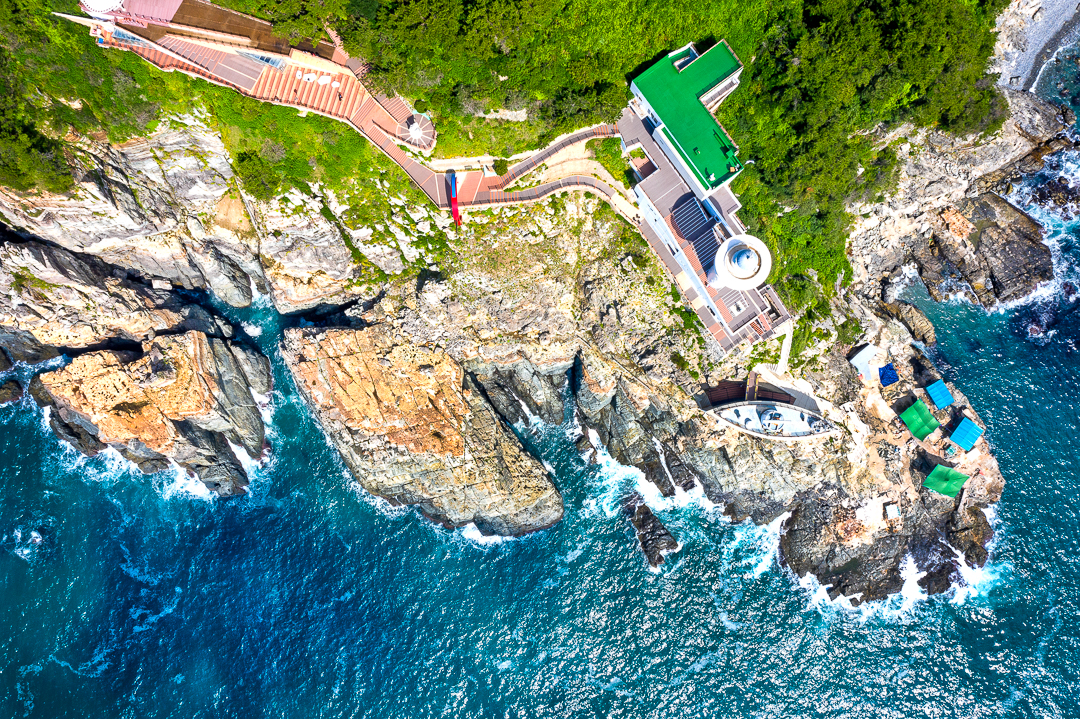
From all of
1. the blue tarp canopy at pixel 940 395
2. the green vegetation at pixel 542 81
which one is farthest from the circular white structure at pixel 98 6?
the blue tarp canopy at pixel 940 395

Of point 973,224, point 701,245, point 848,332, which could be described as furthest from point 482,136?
point 973,224

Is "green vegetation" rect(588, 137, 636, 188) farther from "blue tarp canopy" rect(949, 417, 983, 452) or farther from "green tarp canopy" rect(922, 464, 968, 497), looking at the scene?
"green tarp canopy" rect(922, 464, 968, 497)

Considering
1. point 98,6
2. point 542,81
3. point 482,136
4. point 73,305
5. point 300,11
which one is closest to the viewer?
point 98,6

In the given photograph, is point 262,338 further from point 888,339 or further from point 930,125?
point 930,125

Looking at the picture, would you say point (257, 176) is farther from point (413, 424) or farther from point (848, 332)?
point (848, 332)

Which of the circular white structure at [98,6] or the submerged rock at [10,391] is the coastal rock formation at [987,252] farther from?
the submerged rock at [10,391]

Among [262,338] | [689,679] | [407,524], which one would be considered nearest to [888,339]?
[689,679]
